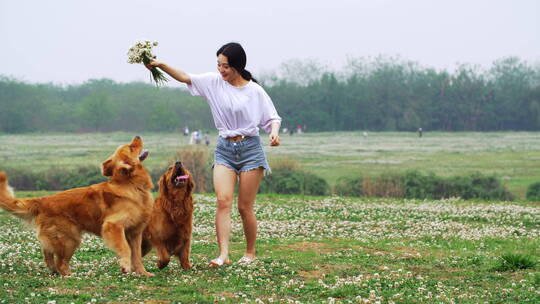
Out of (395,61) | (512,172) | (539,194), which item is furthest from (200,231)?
(395,61)

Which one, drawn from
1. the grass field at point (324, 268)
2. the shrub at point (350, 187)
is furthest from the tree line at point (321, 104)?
the grass field at point (324, 268)

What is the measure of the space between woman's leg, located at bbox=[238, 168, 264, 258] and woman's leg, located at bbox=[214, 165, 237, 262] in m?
0.15

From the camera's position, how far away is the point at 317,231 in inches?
521

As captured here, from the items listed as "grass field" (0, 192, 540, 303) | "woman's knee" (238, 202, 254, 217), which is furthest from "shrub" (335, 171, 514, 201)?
"woman's knee" (238, 202, 254, 217)

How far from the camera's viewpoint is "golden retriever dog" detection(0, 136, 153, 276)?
25.0 ft

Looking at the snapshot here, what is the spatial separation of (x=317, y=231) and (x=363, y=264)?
449cm

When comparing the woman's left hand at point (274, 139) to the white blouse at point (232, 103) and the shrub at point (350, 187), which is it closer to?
the white blouse at point (232, 103)

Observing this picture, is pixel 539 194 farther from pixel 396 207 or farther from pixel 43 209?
pixel 43 209

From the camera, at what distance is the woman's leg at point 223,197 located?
8.25m

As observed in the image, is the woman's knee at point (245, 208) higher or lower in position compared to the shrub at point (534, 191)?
higher

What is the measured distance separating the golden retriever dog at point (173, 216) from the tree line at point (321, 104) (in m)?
84.9

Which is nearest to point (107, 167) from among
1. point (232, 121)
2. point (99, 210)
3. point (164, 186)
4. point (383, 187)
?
point (99, 210)

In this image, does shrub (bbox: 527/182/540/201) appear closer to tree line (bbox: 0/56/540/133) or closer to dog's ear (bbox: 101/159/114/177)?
dog's ear (bbox: 101/159/114/177)

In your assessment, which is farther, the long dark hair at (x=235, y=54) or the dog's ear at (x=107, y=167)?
the long dark hair at (x=235, y=54)
